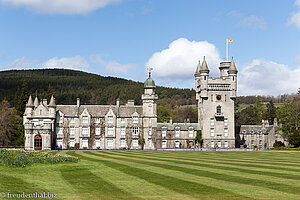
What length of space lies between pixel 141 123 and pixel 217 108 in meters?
16.8

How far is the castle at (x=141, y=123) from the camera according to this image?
84.2m

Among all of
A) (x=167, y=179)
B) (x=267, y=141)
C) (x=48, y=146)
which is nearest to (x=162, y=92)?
(x=267, y=141)

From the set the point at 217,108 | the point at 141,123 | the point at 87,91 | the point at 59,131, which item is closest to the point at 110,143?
the point at 141,123

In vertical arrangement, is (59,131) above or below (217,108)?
below

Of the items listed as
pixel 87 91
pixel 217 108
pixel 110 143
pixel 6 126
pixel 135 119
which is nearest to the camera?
pixel 6 126

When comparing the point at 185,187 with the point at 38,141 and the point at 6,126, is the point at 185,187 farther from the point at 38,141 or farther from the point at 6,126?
the point at 6,126

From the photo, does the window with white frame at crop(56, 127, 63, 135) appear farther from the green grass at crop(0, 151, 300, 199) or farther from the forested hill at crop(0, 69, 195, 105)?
the forested hill at crop(0, 69, 195, 105)

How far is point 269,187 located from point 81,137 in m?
69.3

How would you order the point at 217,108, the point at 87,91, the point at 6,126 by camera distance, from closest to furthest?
the point at 6,126, the point at 217,108, the point at 87,91

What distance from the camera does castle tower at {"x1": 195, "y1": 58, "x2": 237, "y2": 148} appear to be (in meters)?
86.4

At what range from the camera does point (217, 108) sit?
87.4 metres

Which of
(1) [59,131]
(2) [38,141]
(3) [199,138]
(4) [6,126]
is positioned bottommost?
(2) [38,141]

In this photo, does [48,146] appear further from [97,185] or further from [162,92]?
[162,92]

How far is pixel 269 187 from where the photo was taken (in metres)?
18.3
